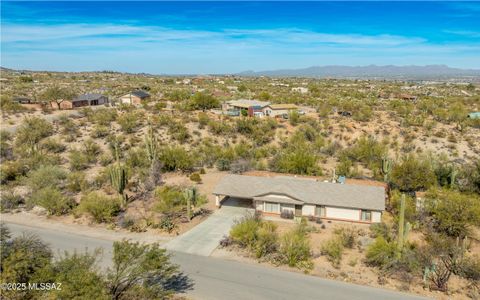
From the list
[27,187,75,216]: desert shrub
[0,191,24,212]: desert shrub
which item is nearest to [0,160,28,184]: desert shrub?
[0,191,24,212]: desert shrub

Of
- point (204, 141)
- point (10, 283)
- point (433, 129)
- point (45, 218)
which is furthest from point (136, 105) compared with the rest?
point (10, 283)

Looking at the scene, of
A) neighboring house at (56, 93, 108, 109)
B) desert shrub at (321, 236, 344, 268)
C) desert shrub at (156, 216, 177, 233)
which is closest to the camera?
desert shrub at (321, 236, 344, 268)

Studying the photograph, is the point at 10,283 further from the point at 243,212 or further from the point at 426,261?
the point at 426,261

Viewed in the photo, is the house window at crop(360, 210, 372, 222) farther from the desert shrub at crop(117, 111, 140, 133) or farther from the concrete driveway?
the desert shrub at crop(117, 111, 140, 133)

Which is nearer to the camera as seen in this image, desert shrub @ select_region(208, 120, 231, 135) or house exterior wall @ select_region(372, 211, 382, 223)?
house exterior wall @ select_region(372, 211, 382, 223)

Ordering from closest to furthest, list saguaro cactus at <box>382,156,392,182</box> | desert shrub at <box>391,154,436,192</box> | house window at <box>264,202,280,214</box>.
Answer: house window at <box>264,202,280,214</box>
desert shrub at <box>391,154,436,192</box>
saguaro cactus at <box>382,156,392,182</box>

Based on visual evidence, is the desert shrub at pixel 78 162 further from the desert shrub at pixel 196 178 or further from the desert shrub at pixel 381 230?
the desert shrub at pixel 381 230

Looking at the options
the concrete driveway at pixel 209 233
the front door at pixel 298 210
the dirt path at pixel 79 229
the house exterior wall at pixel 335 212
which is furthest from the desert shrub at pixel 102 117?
the front door at pixel 298 210
